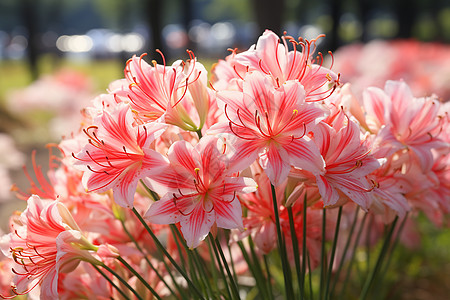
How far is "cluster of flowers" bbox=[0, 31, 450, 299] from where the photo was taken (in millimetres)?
982

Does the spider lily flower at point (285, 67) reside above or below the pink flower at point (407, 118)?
above

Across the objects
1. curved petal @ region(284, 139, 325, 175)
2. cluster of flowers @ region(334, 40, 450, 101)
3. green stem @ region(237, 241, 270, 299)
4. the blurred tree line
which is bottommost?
the blurred tree line

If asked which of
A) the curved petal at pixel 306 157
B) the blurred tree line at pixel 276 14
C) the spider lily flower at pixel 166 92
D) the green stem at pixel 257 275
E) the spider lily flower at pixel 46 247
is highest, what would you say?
the spider lily flower at pixel 166 92

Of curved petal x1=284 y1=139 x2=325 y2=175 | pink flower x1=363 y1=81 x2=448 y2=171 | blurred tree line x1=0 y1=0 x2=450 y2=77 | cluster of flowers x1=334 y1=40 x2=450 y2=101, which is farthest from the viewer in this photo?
blurred tree line x1=0 y1=0 x2=450 y2=77

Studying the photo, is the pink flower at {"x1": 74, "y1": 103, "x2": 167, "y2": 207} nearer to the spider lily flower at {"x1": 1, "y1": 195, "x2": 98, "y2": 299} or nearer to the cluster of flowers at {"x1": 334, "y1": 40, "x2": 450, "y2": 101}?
the spider lily flower at {"x1": 1, "y1": 195, "x2": 98, "y2": 299}

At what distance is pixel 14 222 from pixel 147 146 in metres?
0.45

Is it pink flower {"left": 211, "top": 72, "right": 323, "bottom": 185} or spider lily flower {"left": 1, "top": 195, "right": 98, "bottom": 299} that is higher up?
pink flower {"left": 211, "top": 72, "right": 323, "bottom": 185}

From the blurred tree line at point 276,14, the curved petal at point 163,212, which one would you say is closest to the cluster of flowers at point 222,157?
the curved petal at point 163,212

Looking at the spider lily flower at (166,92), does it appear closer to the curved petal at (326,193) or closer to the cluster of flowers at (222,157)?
the cluster of flowers at (222,157)

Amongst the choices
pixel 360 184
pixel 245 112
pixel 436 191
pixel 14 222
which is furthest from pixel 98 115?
pixel 436 191

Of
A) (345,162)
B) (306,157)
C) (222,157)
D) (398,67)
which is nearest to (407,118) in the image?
(345,162)

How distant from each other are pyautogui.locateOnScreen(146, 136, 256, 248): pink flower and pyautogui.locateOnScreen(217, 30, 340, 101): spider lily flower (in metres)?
0.17

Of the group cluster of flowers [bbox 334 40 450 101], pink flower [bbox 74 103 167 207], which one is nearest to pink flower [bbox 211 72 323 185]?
pink flower [bbox 74 103 167 207]

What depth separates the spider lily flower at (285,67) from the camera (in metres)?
1.04
